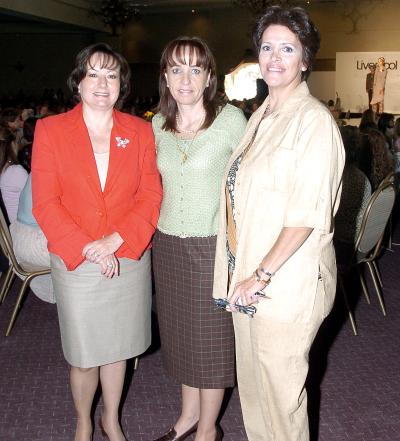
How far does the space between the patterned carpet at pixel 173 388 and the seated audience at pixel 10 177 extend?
2.70ft

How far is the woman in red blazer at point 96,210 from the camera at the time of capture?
6.90 ft

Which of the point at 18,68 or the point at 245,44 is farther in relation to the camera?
the point at 18,68

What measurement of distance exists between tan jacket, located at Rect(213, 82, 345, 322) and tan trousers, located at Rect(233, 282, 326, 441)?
0.04m

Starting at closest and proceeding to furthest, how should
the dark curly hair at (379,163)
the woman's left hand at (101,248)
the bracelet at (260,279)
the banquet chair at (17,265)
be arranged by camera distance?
the bracelet at (260,279)
the woman's left hand at (101,248)
the banquet chair at (17,265)
the dark curly hair at (379,163)

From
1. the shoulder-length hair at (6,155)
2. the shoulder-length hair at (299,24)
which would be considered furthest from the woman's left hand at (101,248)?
the shoulder-length hair at (6,155)

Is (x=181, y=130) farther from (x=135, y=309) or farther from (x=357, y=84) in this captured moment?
(x=357, y=84)

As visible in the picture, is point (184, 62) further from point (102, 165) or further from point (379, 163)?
point (379, 163)

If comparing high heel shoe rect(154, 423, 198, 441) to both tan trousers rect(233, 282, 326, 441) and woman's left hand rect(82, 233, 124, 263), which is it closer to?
tan trousers rect(233, 282, 326, 441)

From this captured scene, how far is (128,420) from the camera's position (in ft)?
8.75

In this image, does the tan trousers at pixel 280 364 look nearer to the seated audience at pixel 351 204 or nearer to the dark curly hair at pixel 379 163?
the seated audience at pixel 351 204

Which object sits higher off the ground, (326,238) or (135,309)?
(326,238)

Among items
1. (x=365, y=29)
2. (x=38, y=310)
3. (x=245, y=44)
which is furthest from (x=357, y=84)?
(x=38, y=310)

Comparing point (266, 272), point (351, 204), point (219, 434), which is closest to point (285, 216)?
point (266, 272)

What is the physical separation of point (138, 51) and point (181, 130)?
1622 cm
